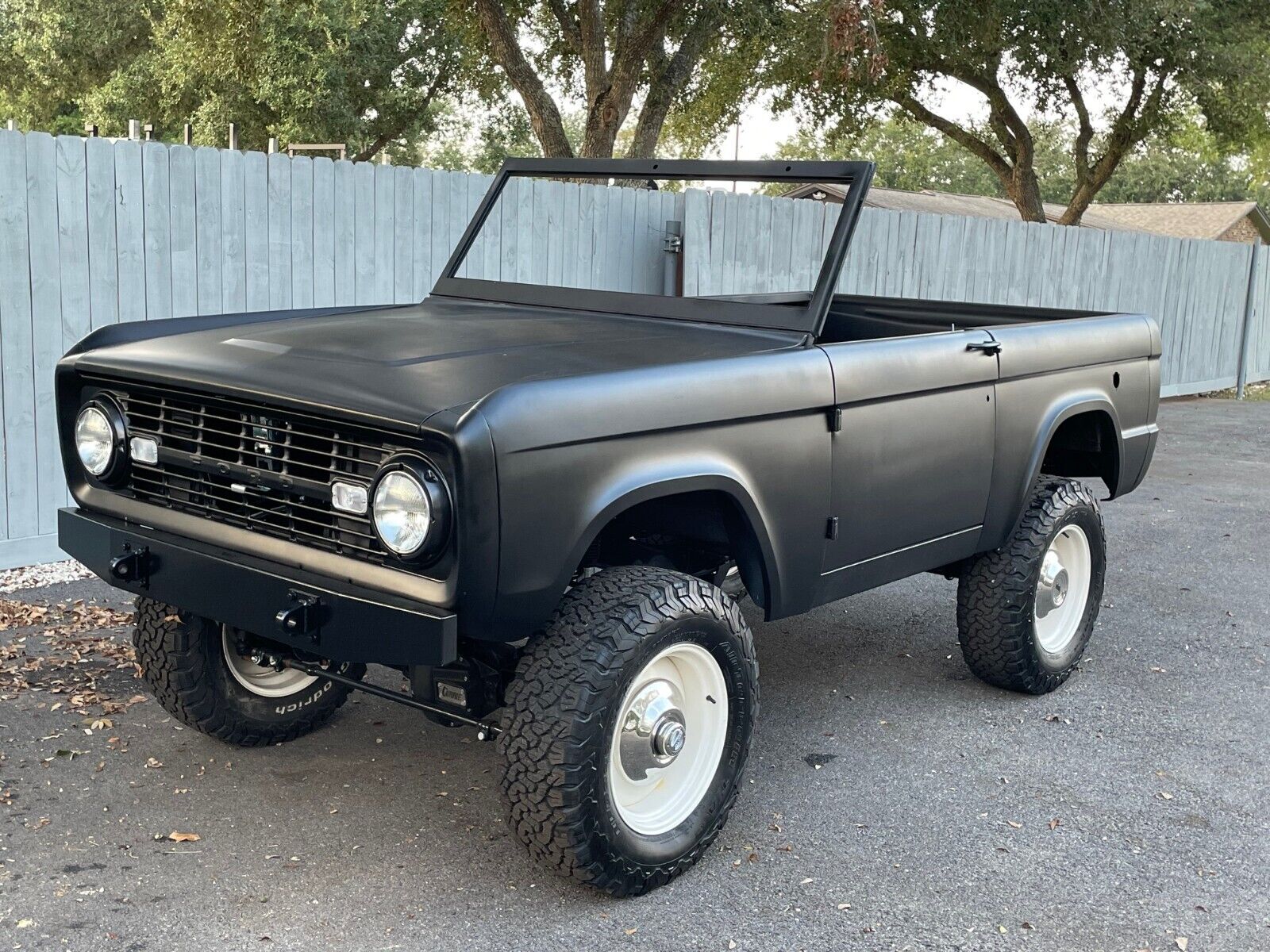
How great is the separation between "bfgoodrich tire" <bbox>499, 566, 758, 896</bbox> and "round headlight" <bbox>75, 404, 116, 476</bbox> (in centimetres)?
126

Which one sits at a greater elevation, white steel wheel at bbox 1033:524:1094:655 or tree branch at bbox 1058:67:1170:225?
tree branch at bbox 1058:67:1170:225

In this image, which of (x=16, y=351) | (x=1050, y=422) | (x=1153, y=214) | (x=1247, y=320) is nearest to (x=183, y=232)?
(x=16, y=351)

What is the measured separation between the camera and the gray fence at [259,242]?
6035mm

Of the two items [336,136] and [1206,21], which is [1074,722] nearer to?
[1206,21]

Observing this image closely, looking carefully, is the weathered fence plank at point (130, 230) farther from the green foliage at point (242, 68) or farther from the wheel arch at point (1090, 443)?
the green foliage at point (242, 68)

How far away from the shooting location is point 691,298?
4.19m

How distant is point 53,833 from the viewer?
3.42 meters

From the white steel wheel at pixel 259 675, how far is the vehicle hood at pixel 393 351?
89 cm

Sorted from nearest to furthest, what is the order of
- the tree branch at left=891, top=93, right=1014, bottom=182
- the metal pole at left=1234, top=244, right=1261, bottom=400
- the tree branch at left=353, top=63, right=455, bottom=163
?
the metal pole at left=1234, top=244, right=1261, bottom=400
the tree branch at left=891, top=93, right=1014, bottom=182
the tree branch at left=353, top=63, right=455, bottom=163

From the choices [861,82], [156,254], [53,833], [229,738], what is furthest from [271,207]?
[861,82]

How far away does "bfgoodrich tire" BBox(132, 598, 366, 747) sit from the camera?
3775mm

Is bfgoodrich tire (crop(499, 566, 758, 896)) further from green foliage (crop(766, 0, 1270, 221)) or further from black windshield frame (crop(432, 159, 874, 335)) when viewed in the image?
green foliage (crop(766, 0, 1270, 221))

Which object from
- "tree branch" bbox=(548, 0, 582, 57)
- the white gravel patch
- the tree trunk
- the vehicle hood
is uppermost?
"tree branch" bbox=(548, 0, 582, 57)

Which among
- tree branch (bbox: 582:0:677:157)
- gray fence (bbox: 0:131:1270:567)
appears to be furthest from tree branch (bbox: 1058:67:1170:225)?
gray fence (bbox: 0:131:1270:567)
